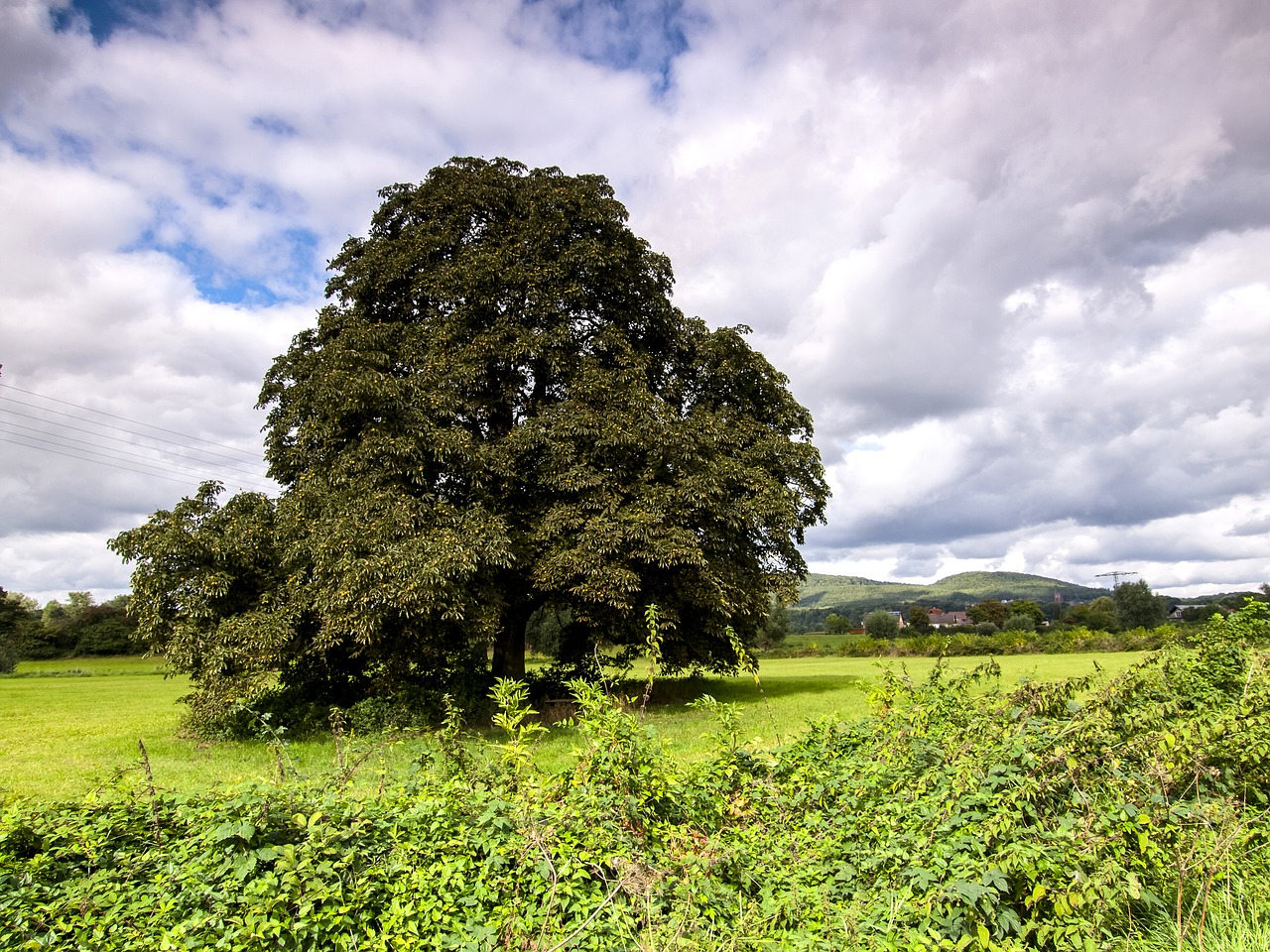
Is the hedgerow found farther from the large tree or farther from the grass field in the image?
the large tree

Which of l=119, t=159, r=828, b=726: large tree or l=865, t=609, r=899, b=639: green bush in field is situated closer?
l=119, t=159, r=828, b=726: large tree

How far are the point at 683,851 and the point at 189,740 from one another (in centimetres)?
1497

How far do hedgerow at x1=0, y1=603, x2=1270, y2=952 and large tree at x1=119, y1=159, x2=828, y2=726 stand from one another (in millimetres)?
7554

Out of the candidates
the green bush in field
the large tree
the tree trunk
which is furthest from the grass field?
the green bush in field

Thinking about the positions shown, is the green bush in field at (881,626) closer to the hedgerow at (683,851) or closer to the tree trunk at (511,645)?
the tree trunk at (511,645)

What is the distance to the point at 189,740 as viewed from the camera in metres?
16.0

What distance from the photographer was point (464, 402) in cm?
1739

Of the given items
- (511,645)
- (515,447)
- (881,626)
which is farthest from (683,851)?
(881,626)

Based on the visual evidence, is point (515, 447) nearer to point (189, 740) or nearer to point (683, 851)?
point (189, 740)

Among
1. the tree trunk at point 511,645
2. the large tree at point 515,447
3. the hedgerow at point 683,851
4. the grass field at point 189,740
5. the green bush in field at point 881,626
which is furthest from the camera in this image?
the green bush in field at point 881,626

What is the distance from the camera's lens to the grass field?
11.2 metres

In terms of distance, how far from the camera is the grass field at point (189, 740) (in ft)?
36.9

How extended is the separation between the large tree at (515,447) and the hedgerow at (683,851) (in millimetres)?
7554

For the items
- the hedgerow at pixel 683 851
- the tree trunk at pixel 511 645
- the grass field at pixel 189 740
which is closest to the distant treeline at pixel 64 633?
the grass field at pixel 189 740
